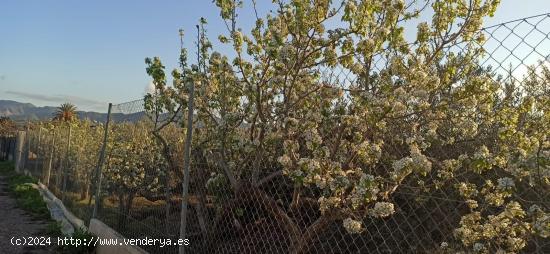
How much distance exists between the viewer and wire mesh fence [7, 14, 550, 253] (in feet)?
10.0

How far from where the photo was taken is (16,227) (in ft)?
32.9

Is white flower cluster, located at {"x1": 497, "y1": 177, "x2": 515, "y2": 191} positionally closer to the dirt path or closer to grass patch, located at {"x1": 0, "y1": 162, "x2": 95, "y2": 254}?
grass patch, located at {"x1": 0, "y1": 162, "x2": 95, "y2": 254}

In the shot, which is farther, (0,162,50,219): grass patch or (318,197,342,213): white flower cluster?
(0,162,50,219): grass patch

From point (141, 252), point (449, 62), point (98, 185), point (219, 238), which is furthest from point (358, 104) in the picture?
point (98, 185)

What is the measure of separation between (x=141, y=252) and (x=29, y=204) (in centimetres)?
853

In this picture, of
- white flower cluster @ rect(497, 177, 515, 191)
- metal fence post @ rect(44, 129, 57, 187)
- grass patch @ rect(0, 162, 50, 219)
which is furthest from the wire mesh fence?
metal fence post @ rect(44, 129, 57, 187)

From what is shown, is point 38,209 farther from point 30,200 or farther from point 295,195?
point 295,195

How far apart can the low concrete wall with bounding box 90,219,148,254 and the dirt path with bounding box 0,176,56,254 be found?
3.37ft

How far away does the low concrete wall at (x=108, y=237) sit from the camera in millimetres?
5914

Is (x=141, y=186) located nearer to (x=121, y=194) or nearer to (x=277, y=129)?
(x=121, y=194)

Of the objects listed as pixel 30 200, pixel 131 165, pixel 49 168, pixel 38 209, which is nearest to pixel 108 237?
pixel 131 165

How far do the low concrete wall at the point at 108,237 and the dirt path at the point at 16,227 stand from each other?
3.37 feet

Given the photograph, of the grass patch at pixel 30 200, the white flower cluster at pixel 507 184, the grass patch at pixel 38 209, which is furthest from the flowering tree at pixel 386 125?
the grass patch at pixel 30 200

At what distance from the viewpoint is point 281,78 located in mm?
4688
